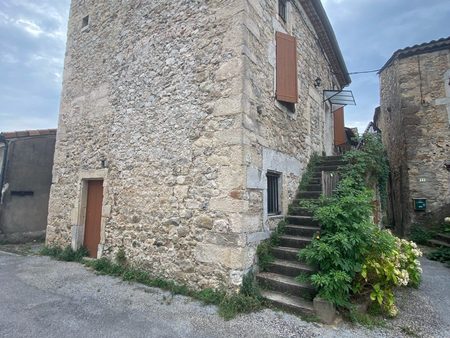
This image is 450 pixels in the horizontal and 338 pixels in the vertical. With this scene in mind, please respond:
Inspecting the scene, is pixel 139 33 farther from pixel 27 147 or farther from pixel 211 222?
pixel 27 147

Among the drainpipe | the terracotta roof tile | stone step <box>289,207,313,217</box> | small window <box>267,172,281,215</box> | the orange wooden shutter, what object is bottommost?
stone step <box>289,207,313,217</box>

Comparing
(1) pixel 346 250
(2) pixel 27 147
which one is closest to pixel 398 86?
(1) pixel 346 250

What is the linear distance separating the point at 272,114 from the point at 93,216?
476cm

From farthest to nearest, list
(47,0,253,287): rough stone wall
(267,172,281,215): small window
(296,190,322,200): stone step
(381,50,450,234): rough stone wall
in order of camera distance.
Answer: (381,50,450,234): rough stone wall < (296,190,322,200): stone step < (267,172,281,215): small window < (47,0,253,287): rough stone wall

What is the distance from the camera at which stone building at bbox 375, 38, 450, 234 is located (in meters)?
8.62

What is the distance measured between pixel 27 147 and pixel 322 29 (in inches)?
390

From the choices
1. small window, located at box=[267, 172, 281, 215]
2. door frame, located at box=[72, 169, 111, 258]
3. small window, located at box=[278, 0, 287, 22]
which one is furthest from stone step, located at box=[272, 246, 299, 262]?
small window, located at box=[278, 0, 287, 22]

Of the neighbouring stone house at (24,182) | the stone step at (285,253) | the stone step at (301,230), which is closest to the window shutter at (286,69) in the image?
the stone step at (301,230)

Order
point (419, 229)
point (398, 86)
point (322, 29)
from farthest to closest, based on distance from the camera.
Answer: point (398, 86), point (419, 229), point (322, 29)

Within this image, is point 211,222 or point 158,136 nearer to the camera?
point 211,222

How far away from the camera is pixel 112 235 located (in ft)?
18.5

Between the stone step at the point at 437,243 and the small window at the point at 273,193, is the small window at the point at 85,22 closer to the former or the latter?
the small window at the point at 273,193

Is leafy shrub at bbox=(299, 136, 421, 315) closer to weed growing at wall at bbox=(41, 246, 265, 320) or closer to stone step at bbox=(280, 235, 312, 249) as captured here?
stone step at bbox=(280, 235, 312, 249)

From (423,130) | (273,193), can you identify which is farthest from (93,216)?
(423,130)
